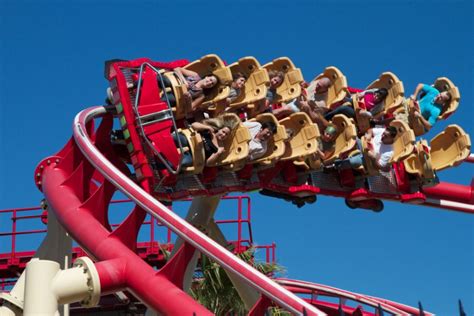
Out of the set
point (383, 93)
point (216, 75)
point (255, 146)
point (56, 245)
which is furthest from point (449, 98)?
point (56, 245)

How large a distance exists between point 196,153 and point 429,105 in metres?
3.44

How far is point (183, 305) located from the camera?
33.7 ft

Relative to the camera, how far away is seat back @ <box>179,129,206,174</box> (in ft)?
39.2

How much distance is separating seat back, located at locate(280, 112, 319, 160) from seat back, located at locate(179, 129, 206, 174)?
1084mm

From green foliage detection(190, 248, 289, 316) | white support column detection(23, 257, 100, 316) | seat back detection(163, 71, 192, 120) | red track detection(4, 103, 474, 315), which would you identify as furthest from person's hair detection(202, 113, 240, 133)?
green foliage detection(190, 248, 289, 316)

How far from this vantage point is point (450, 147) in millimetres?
13961

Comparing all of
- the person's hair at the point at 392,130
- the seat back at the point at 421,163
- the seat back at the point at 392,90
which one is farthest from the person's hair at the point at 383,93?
the person's hair at the point at 392,130

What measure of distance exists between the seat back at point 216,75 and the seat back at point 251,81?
0.35m

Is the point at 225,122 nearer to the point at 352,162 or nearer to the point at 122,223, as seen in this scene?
the point at 122,223

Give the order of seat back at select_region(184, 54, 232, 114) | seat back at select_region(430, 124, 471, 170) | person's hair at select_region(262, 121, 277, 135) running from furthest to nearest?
seat back at select_region(430, 124, 471, 170) < seat back at select_region(184, 54, 232, 114) < person's hair at select_region(262, 121, 277, 135)

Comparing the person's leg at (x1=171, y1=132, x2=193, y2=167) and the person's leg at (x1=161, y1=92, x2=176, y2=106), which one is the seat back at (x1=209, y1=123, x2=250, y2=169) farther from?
the person's leg at (x1=161, y1=92, x2=176, y2=106)

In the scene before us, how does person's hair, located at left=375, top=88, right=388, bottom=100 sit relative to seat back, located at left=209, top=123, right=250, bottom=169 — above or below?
above

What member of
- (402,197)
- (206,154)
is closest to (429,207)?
(402,197)

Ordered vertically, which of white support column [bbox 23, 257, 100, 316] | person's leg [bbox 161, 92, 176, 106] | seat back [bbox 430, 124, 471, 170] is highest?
seat back [bbox 430, 124, 471, 170]
